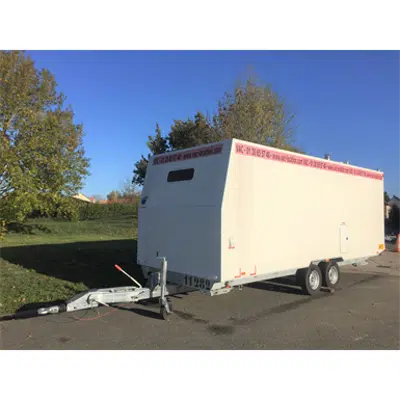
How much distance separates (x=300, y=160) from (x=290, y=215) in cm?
128

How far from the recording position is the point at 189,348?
4.97 meters

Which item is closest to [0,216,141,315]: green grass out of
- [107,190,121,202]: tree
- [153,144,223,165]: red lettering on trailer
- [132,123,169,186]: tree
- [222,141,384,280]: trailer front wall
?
[153,144,223,165]: red lettering on trailer

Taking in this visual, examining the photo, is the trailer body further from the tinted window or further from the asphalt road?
the asphalt road

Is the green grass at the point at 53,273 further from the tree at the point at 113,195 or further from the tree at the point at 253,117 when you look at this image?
the tree at the point at 113,195

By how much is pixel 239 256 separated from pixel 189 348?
193cm

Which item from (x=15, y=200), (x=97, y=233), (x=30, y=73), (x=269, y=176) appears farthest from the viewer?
(x=97, y=233)

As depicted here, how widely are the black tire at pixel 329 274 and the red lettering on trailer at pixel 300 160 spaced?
2385 mm

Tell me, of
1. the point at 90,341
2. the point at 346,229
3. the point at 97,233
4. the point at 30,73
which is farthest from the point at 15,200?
the point at 97,233

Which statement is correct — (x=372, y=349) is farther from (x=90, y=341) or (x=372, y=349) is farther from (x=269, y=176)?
(x=90, y=341)

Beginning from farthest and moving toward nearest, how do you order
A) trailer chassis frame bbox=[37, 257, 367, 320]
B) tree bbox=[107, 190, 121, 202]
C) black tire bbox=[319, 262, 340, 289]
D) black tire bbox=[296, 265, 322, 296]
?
tree bbox=[107, 190, 121, 202] < black tire bbox=[319, 262, 340, 289] < black tire bbox=[296, 265, 322, 296] < trailer chassis frame bbox=[37, 257, 367, 320]

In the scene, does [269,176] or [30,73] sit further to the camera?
[30,73]

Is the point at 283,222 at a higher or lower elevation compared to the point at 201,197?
lower

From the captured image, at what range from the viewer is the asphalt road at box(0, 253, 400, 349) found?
5121mm

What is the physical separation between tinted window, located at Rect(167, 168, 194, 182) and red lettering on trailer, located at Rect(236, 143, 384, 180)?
1125mm
